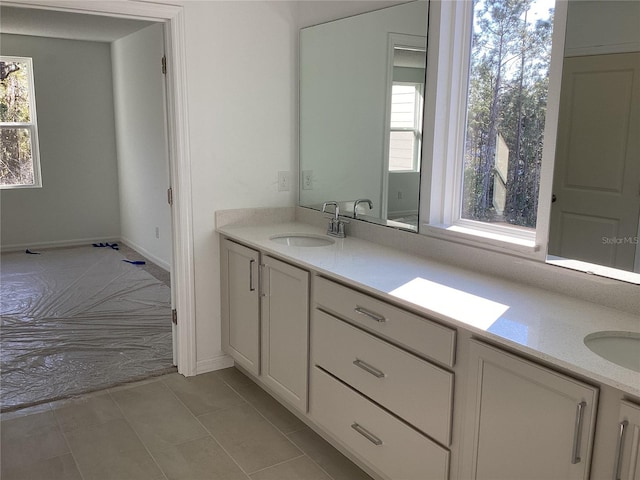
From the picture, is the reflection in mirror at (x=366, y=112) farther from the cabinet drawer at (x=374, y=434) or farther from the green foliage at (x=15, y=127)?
the green foliage at (x=15, y=127)

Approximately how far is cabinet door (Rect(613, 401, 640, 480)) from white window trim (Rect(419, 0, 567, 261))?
35.5 inches

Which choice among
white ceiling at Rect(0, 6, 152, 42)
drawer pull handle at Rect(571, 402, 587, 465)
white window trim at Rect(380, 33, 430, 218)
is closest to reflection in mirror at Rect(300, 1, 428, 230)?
white window trim at Rect(380, 33, 430, 218)

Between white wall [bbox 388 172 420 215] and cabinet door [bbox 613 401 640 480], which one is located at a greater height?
white wall [bbox 388 172 420 215]

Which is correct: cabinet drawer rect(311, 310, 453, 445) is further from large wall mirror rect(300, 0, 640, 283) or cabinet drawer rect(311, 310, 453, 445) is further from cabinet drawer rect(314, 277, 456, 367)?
large wall mirror rect(300, 0, 640, 283)

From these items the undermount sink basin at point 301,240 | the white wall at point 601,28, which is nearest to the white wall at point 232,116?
the undermount sink basin at point 301,240

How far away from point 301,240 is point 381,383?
1.20m

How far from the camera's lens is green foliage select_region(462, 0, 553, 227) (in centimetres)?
218

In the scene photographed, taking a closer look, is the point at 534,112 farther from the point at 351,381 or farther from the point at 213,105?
the point at 213,105

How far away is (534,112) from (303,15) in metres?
1.63

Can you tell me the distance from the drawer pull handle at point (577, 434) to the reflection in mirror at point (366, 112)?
1343mm

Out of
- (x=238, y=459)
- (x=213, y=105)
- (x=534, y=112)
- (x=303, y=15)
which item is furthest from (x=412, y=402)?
(x=303, y=15)

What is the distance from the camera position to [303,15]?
3295 millimetres

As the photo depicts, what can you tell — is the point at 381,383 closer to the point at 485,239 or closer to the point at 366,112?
the point at 485,239

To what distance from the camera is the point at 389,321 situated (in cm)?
205
